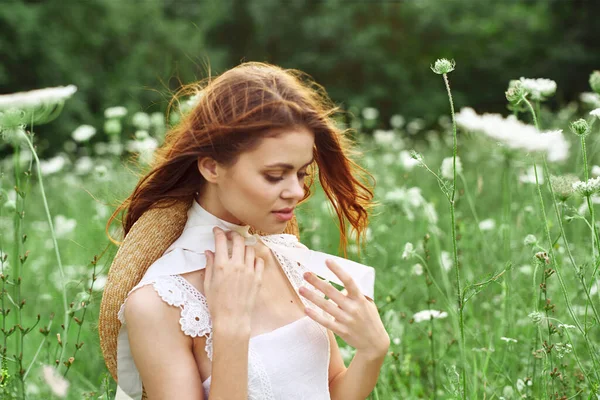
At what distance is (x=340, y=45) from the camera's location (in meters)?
19.7

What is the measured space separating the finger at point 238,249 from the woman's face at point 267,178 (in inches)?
1.7

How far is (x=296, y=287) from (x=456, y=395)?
0.42 metres

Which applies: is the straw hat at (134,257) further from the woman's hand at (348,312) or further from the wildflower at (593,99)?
the wildflower at (593,99)

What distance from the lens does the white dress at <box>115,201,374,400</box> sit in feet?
4.58

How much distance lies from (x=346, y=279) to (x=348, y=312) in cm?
7

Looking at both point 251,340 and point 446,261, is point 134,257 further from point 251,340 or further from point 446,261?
point 446,261

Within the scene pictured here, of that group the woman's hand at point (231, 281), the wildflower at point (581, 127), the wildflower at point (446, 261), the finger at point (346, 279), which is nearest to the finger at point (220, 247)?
the woman's hand at point (231, 281)

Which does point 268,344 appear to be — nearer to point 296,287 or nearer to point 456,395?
point 296,287

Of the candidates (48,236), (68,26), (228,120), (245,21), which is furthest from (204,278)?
(245,21)

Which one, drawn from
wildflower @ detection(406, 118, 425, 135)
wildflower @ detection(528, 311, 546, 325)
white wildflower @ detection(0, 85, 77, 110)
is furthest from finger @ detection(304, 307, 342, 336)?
wildflower @ detection(406, 118, 425, 135)

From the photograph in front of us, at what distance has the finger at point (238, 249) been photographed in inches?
56.1

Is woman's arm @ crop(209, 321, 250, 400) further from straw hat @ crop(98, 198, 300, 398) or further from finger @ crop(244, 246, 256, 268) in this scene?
straw hat @ crop(98, 198, 300, 398)

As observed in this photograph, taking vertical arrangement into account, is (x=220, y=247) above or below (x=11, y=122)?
below

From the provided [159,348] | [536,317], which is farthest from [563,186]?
[159,348]
